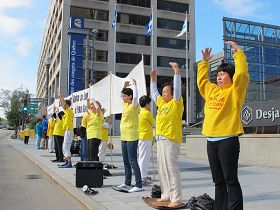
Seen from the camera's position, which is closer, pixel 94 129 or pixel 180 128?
pixel 180 128

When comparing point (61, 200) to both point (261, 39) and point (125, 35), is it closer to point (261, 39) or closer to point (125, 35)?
point (261, 39)

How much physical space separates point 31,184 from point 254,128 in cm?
1055

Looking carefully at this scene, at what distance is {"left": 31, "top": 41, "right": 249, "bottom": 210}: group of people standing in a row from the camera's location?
4.48 metres

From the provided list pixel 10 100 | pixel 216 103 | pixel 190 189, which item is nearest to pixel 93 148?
pixel 190 189

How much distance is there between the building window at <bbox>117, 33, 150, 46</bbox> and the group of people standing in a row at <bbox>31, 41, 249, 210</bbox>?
51855 mm

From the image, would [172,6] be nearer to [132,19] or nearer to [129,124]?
[132,19]

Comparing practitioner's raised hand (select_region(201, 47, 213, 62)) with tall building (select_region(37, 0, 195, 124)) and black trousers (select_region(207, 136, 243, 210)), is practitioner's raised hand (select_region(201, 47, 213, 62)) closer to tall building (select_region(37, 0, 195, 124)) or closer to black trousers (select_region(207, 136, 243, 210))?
black trousers (select_region(207, 136, 243, 210))

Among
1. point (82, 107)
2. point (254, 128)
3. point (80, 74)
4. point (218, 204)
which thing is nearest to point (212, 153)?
point (218, 204)

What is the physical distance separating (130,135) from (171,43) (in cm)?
5721

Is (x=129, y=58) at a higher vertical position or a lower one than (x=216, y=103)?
higher

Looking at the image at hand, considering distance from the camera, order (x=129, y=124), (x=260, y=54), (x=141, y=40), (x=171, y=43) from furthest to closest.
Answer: (x=171, y=43)
(x=141, y=40)
(x=260, y=54)
(x=129, y=124)

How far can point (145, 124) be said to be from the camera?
8.91m

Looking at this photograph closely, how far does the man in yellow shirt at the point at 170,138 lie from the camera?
6.01 m

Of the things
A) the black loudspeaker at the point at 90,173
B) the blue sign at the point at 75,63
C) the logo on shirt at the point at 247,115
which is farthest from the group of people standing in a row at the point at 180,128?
the blue sign at the point at 75,63
